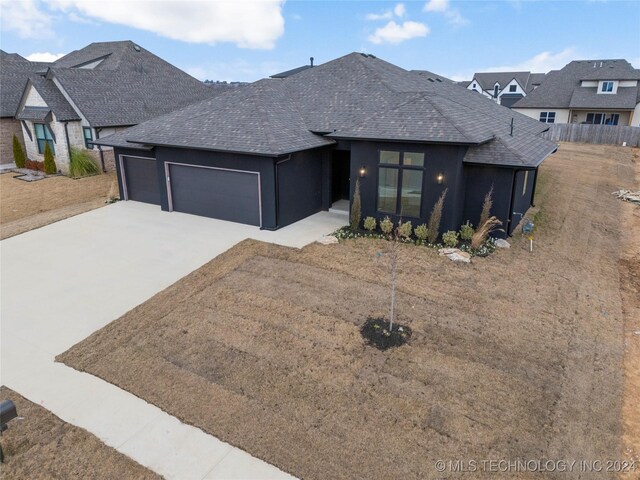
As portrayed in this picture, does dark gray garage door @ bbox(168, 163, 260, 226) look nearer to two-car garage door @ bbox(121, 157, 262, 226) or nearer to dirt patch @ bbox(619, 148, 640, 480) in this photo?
two-car garage door @ bbox(121, 157, 262, 226)

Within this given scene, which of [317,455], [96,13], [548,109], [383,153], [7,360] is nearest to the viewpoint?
[317,455]

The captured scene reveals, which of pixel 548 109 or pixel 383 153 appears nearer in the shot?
pixel 383 153

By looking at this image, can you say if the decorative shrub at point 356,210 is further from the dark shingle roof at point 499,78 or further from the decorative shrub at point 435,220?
the dark shingle roof at point 499,78

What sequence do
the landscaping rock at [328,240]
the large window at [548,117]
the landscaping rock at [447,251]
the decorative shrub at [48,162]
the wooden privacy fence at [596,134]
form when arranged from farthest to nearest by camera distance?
1. the large window at [548,117]
2. the wooden privacy fence at [596,134]
3. the decorative shrub at [48,162]
4. the landscaping rock at [328,240]
5. the landscaping rock at [447,251]

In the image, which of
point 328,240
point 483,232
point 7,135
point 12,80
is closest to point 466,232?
point 483,232

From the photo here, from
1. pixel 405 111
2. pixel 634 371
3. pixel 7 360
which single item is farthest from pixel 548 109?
pixel 7 360

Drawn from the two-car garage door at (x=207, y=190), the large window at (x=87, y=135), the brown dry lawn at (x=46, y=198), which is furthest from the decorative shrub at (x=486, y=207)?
the large window at (x=87, y=135)

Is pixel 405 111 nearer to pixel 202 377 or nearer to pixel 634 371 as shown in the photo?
pixel 634 371

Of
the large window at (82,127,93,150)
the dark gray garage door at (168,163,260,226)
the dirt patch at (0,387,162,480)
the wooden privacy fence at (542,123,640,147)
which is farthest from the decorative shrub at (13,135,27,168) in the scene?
the wooden privacy fence at (542,123,640,147)

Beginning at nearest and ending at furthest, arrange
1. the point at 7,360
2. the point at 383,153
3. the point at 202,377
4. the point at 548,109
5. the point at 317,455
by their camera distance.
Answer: the point at 317,455, the point at 202,377, the point at 7,360, the point at 383,153, the point at 548,109
